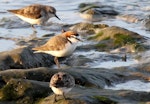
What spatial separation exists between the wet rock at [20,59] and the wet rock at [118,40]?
2164mm

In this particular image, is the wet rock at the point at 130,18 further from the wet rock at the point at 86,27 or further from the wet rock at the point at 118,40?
the wet rock at the point at 118,40

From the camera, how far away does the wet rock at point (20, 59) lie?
32.3 ft

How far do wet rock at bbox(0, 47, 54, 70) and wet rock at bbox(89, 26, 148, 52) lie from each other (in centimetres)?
216

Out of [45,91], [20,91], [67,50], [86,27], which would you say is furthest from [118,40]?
[20,91]

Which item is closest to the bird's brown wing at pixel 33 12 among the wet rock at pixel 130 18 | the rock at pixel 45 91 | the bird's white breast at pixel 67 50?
the wet rock at pixel 130 18

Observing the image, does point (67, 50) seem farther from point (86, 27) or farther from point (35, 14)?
point (35, 14)

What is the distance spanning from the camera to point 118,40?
40.4 ft

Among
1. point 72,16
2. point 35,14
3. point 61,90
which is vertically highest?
point 61,90

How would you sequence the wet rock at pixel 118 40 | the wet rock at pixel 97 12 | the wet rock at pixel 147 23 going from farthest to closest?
the wet rock at pixel 97 12, the wet rock at pixel 147 23, the wet rock at pixel 118 40

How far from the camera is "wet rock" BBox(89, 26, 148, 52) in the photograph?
12.0m

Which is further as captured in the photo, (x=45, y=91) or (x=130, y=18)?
(x=130, y=18)

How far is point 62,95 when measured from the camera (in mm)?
7367

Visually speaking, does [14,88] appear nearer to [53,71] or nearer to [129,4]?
[53,71]

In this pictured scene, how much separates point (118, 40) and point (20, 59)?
314 centimetres
